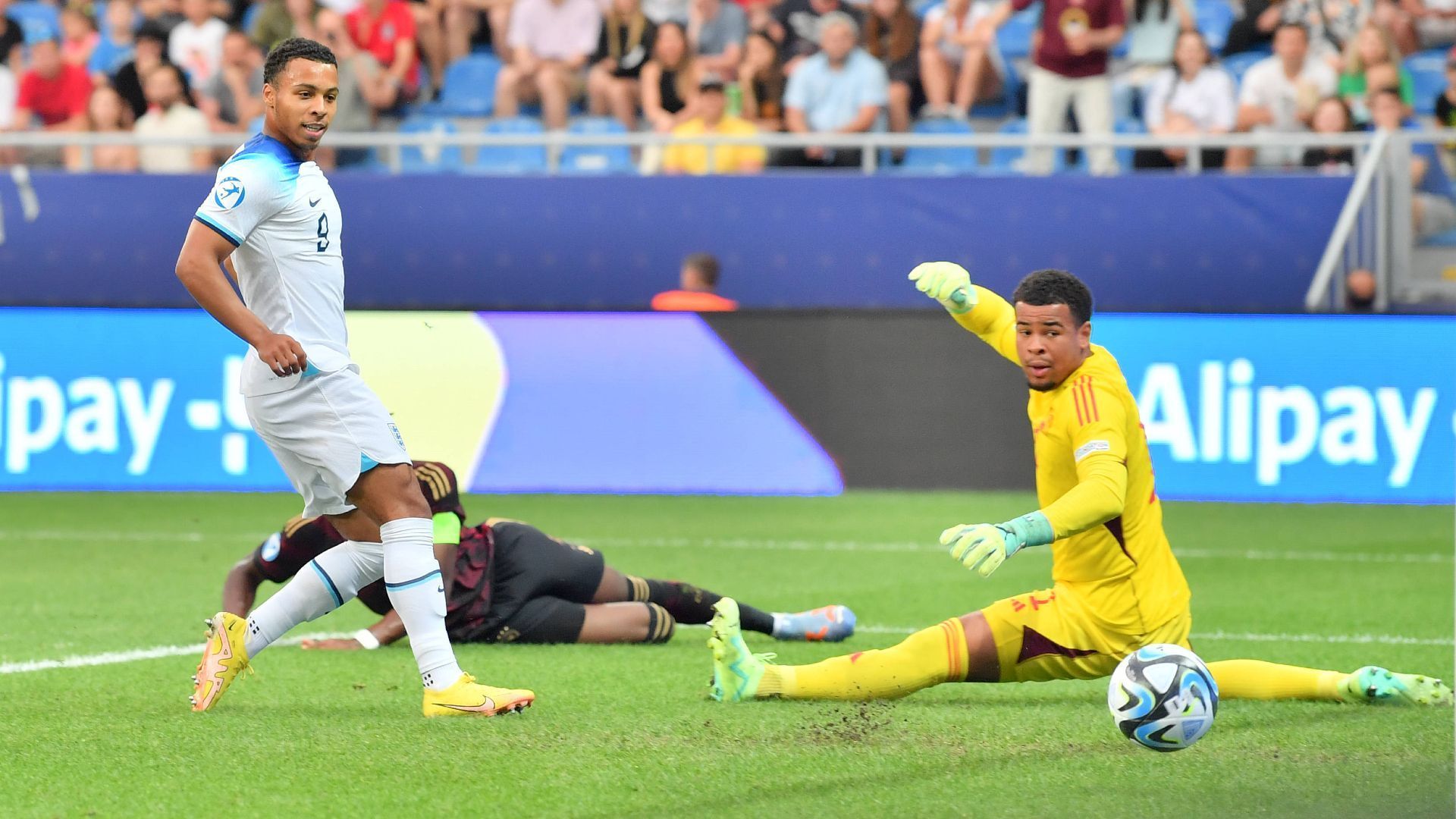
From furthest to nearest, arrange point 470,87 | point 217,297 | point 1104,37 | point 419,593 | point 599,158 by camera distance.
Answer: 1. point 470,87
2. point 599,158
3. point 1104,37
4. point 419,593
5. point 217,297

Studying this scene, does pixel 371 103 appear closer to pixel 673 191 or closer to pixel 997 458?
pixel 673 191

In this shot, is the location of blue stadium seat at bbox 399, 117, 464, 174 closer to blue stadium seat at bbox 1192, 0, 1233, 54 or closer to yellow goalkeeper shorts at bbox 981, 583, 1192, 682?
blue stadium seat at bbox 1192, 0, 1233, 54

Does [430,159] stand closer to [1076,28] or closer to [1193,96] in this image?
[1076,28]

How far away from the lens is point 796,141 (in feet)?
42.7

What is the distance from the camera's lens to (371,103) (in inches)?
583

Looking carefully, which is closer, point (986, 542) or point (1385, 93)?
point (986, 542)

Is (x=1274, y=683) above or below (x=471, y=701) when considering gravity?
below

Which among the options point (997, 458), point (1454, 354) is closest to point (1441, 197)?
point (1454, 354)

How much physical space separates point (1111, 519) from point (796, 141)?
8102 mm

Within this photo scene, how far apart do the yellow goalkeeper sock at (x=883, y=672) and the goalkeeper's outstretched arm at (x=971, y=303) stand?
3.00 feet

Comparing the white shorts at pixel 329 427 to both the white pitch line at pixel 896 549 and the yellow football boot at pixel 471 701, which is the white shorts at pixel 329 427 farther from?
the white pitch line at pixel 896 549

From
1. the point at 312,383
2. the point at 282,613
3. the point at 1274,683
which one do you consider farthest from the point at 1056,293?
the point at 282,613

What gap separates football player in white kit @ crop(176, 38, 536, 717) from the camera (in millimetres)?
5348

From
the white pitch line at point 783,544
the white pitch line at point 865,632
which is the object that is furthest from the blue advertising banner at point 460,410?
the white pitch line at point 865,632
